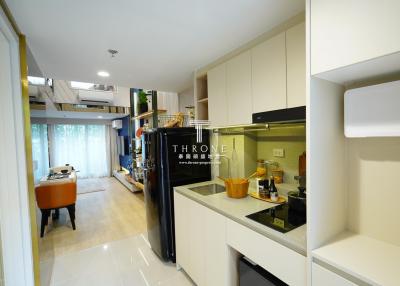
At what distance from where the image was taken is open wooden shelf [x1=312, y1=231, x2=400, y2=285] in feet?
2.41

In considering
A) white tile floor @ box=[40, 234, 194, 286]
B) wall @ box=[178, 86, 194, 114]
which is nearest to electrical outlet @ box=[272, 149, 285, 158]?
white tile floor @ box=[40, 234, 194, 286]

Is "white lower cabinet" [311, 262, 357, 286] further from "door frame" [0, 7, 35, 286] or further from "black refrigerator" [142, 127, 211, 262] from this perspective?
"door frame" [0, 7, 35, 286]

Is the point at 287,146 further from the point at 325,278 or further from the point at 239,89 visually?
the point at 325,278

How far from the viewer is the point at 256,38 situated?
5.35 feet

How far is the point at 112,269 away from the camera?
2.12m

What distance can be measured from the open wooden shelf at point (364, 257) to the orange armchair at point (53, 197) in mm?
3322

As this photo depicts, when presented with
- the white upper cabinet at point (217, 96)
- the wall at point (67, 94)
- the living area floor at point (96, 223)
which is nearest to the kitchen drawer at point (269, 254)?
the white upper cabinet at point (217, 96)

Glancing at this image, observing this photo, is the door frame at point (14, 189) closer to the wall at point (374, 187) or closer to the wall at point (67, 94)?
the wall at point (374, 187)

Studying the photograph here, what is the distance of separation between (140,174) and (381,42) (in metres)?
4.89

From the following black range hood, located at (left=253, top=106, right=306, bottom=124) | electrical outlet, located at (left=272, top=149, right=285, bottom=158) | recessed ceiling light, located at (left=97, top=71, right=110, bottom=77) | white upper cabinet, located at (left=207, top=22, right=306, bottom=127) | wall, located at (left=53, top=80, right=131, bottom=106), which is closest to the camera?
black range hood, located at (left=253, top=106, right=306, bottom=124)

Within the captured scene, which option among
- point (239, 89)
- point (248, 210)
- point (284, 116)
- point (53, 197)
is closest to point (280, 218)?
point (248, 210)

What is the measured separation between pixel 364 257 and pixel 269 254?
0.42 metres

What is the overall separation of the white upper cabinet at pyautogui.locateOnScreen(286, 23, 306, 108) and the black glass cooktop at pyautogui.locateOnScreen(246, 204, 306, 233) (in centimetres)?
75

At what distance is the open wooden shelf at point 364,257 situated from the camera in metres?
0.73
